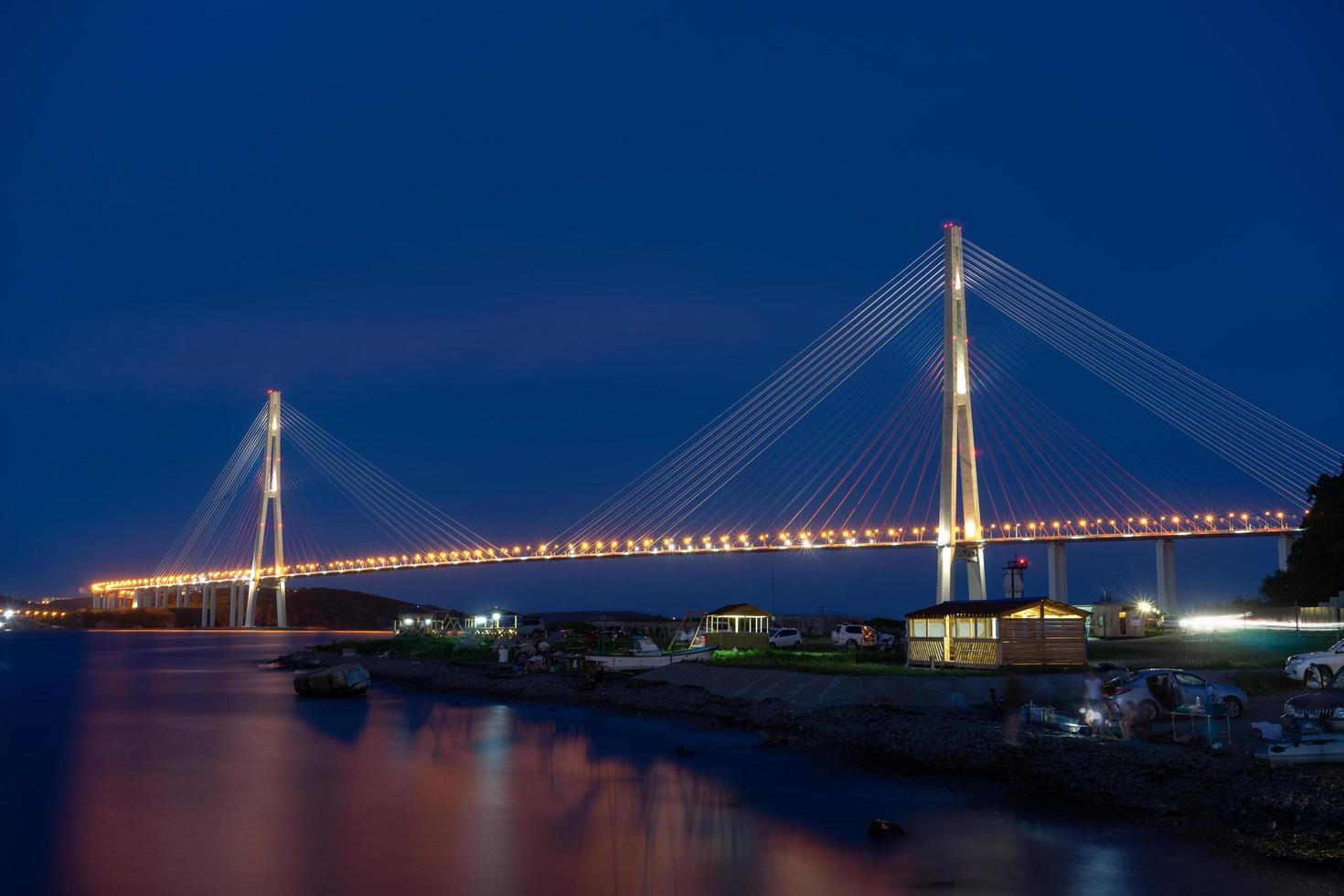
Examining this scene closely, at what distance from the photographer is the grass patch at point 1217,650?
3209 centimetres

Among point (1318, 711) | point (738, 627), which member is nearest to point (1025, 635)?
point (1318, 711)

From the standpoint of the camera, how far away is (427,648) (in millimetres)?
70062

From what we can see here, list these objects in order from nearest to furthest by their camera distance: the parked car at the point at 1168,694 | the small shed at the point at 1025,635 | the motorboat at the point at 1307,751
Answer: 1. the motorboat at the point at 1307,751
2. the parked car at the point at 1168,694
3. the small shed at the point at 1025,635

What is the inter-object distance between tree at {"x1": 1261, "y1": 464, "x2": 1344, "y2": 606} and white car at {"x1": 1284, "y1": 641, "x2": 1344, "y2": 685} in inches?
1021

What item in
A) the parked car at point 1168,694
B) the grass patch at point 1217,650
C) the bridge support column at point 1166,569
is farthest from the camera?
the bridge support column at point 1166,569

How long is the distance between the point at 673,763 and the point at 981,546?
3074 centimetres

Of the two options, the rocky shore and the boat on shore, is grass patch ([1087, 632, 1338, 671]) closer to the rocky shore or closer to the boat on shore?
the rocky shore

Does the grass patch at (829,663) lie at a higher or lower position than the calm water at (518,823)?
higher

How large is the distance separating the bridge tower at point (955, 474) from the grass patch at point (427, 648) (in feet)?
80.4

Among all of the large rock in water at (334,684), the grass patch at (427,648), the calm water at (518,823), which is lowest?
the grass patch at (427,648)

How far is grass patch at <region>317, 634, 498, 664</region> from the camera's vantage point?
6362 centimetres

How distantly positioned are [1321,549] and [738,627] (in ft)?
91.3

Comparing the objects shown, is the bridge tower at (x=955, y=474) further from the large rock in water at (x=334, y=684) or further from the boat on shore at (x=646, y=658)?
the large rock in water at (x=334, y=684)

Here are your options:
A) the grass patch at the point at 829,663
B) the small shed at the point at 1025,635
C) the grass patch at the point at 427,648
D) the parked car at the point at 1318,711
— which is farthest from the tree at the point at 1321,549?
the grass patch at the point at 427,648
